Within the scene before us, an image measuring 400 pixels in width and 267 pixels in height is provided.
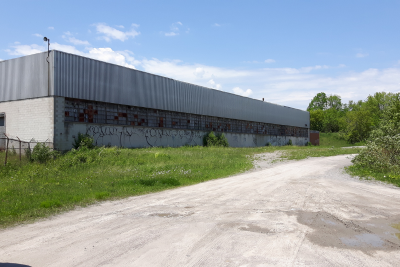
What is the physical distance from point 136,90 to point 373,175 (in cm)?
2037

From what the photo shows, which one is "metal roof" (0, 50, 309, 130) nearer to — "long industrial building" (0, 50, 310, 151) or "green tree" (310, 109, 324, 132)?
"long industrial building" (0, 50, 310, 151)

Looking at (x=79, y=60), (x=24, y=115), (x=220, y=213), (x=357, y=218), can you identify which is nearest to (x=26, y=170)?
(x=24, y=115)

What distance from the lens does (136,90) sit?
93.3 feet

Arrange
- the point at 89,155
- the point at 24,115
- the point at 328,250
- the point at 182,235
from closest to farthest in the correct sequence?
the point at 328,250 → the point at 182,235 → the point at 89,155 → the point at 24,115

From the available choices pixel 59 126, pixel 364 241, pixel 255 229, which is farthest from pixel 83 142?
pixel 364 241

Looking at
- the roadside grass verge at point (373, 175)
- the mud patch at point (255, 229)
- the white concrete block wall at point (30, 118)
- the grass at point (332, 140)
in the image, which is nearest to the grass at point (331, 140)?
the grass at point (332, 140)

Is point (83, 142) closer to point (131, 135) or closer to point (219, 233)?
point (131, 135)

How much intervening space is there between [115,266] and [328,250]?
3.57m

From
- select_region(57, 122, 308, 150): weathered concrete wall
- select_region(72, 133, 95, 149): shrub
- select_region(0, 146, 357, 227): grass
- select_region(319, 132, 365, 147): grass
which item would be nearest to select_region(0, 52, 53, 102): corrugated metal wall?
select_region(57, 122, 308, 150): weathered concrete wall

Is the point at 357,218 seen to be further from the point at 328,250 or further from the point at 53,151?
the point at 53,151

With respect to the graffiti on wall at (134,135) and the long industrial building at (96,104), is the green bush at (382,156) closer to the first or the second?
the graffiti on wall at (134,135)

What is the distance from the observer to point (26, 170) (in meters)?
16.4

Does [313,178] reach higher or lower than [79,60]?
lower

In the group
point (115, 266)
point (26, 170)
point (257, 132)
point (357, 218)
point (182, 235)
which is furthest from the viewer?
point (257, 132)
